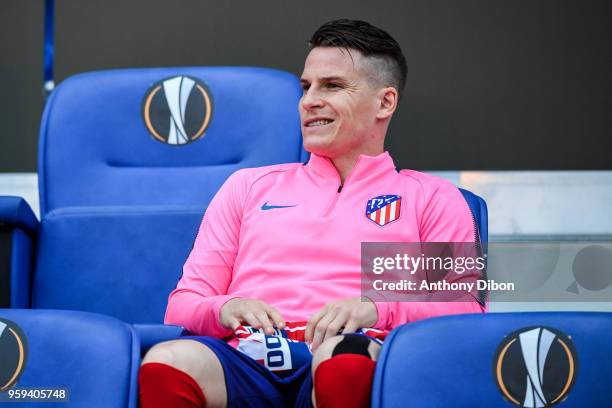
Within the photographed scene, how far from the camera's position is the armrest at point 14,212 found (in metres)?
1.76

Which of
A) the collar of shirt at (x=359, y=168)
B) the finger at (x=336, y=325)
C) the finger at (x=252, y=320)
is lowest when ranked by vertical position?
the finger at (x=252, y=320)

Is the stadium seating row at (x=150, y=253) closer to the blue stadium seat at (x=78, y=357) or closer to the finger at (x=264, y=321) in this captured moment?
the blue stadium seat at (x=78, y=357)

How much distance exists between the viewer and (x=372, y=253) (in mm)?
1704

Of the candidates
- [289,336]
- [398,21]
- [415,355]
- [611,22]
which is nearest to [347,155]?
[289,336]

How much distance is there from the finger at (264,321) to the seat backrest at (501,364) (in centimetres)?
24

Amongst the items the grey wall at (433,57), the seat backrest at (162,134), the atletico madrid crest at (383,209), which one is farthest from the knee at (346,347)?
the grey wall at (433,57)

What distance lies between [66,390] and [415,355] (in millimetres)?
433

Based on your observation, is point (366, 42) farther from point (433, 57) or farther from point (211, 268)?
point (433, 57)

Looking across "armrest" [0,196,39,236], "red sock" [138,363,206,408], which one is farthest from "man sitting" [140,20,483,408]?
"armrest" [0,196,39,236]

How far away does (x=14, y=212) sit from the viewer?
1.77 metres

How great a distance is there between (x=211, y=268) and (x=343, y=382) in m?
0.52

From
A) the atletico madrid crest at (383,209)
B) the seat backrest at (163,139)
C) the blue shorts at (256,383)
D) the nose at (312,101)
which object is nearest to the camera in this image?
the blue shorts at (256,383)

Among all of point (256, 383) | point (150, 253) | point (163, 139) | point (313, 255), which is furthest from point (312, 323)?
point (163, 139)

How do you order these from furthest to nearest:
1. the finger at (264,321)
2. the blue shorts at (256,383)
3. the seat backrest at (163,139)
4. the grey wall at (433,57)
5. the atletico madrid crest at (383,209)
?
the grey wall at (433,57) < the seat backrest at (163,139) < the atletico madrid crest at (383,209) < the finger at (264,321) < the blue shorts at (256,383)
